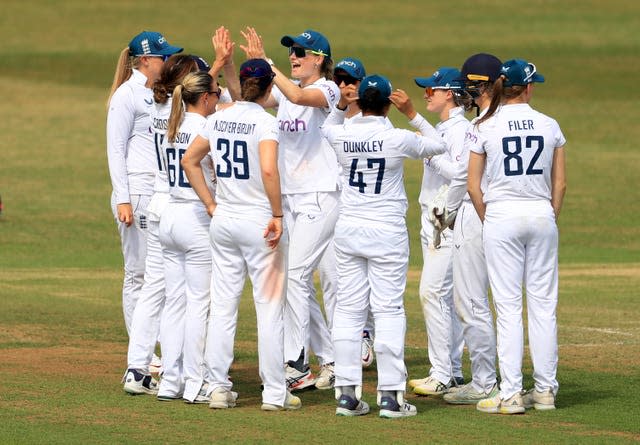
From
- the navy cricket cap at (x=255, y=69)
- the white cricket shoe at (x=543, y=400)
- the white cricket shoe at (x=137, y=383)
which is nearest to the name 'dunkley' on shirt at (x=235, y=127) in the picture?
the navy cricket cap at (x=255, y=69)

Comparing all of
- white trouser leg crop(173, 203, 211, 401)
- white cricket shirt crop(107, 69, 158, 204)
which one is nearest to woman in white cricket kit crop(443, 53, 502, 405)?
white trouser leg crop(173, 203, 211, 401)

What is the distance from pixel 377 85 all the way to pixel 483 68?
932 mm

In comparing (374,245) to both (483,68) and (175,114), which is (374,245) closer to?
(483,68)

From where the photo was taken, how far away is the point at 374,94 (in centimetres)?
910

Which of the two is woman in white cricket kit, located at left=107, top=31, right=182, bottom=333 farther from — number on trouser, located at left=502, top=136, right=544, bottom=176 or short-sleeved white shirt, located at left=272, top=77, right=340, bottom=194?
number on trouser, located at left=502, top=136, right=544, bottom=176

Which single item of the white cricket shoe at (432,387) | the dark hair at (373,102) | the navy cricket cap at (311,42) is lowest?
the white cricket shoe at (432,387)

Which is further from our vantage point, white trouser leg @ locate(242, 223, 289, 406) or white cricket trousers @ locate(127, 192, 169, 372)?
white cricket trousers @ locate(127, 192, 169, 372)

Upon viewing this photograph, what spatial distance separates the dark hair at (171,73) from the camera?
9852mm

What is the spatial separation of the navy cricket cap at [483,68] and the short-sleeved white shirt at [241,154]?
1528 mm

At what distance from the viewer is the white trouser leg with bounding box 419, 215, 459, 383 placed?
10242 millimetres

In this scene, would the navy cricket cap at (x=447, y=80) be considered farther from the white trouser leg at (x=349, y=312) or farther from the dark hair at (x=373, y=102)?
the white trouser leg at (x=349, y=312)

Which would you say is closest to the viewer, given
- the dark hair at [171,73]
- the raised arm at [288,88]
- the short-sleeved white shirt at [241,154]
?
the short-sleeved white shirt at [241,154]

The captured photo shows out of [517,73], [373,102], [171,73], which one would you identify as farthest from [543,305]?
[171,73]

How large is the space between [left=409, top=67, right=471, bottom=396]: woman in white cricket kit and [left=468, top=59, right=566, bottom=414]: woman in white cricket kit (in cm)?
81
